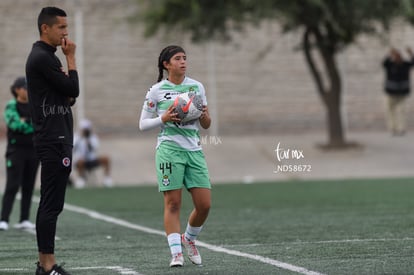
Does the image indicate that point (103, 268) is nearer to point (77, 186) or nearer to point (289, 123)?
point (77, 186)

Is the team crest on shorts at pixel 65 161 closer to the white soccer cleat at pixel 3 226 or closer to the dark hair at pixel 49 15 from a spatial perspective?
the dark hair at pixel 49 15

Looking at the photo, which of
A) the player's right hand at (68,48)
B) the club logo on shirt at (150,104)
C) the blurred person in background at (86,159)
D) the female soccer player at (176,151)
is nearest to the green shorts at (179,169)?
the female soccer player at (176,151)

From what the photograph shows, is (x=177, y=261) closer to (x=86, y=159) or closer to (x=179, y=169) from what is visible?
(x=179, y=169)

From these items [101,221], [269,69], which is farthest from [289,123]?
[101,221]

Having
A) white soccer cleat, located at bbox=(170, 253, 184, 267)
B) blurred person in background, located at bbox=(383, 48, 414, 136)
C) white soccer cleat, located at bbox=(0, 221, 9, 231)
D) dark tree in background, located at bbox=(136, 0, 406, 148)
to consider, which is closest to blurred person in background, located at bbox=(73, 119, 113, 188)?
dark tree in background, located at bbox=(136, 0, 406, 148)

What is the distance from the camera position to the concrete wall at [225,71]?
30.5 metres

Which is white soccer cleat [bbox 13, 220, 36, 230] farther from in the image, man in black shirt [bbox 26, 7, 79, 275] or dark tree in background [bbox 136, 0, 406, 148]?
dark tree in background [bbox 136, 0, 406, 148]

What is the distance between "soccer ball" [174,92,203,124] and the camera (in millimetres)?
9758

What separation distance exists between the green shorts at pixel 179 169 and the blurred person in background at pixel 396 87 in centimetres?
1998

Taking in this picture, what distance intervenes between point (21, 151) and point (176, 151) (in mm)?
5534

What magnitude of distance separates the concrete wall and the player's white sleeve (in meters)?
20.1

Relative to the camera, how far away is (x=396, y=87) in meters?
30.2

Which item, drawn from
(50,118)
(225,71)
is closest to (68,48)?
(50,118)

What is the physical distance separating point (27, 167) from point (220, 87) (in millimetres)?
16282
